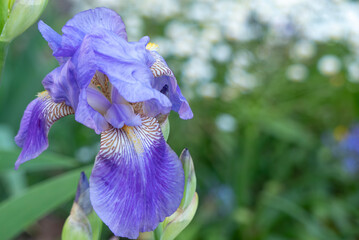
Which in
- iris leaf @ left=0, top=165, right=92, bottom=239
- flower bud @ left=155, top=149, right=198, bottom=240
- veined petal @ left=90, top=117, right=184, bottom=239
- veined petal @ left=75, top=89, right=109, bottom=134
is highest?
veined petal @ left=75, top=89, right=109, bottom=134

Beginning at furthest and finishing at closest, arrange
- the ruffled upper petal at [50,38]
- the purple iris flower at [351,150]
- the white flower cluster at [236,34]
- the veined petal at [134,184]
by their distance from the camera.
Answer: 1. the white flower cluster at [236,34]
2. the purple iris flower at [351,150]
3. the ruffled upper petal at [50,38]
4. the veined petal at [134,184]

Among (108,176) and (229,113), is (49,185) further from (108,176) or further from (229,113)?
(229,113)

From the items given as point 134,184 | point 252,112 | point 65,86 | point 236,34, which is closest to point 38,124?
point 65,86

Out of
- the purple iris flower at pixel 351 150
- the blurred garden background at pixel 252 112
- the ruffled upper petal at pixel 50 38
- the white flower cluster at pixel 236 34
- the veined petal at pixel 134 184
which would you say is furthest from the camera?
the white flower cluster at pixel 236 34

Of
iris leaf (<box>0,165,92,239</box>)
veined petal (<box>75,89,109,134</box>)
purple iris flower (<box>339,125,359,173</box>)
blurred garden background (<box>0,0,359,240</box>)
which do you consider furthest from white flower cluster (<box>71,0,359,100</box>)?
veined petal (<box>75,89,109,134</box>)

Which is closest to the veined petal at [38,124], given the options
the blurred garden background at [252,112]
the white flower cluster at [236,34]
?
the blurred garden background at [252,112]

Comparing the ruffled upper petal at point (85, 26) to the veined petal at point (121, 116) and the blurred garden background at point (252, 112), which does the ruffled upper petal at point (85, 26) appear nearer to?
the veined petal at point (121, 116)

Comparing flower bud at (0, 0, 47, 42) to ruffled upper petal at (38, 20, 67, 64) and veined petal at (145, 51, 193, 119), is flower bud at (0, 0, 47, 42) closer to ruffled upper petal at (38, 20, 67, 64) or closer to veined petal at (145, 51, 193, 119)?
ruffled upper petal at (38, 20, 67, 64)

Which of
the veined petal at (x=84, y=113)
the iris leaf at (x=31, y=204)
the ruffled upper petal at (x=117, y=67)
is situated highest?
the ruffled upper petal at (x=117, y=67)
